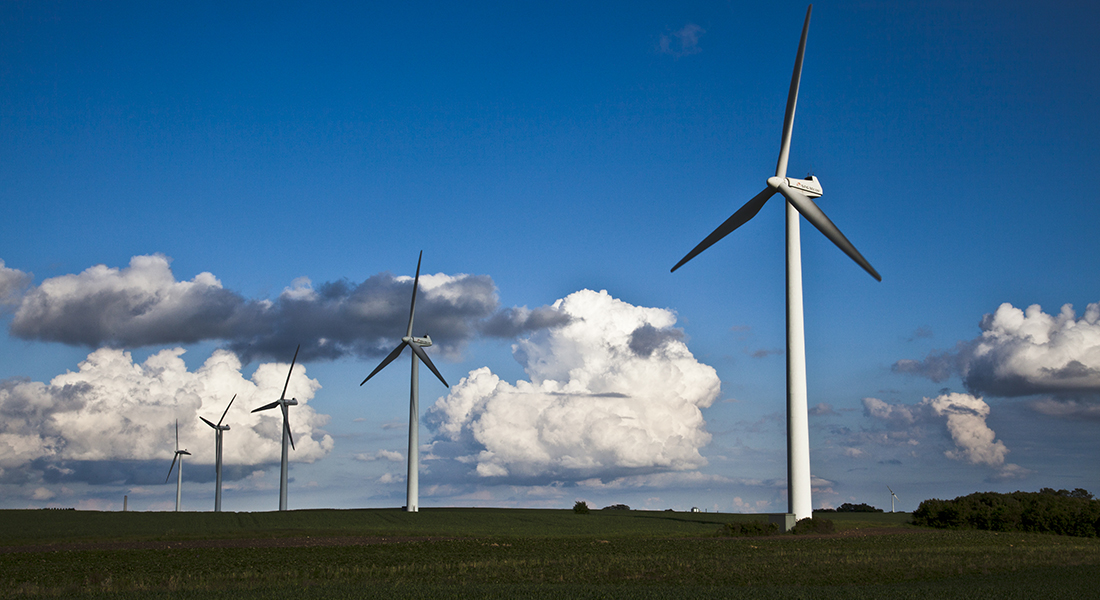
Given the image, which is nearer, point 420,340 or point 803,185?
point 803,185

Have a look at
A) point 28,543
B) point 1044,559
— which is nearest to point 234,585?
point 28,543

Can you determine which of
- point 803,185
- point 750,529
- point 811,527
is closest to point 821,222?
point 803,185

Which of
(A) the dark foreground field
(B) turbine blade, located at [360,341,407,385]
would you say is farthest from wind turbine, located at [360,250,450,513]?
(A) the dark foreground field

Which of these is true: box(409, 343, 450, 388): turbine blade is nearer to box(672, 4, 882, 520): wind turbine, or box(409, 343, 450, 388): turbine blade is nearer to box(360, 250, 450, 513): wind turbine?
box(360, 250, 450, 513): wind turbine

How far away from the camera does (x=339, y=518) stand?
93438 millimetres

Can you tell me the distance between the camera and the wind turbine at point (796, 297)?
62219 millimetres

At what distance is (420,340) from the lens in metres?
106

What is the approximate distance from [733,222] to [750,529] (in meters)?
24.3

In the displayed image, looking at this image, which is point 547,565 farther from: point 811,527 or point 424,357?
point 424,357

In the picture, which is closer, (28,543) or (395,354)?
(28,543)

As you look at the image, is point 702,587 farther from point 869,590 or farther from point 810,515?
point 810,515

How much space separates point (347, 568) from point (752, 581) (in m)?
19.6

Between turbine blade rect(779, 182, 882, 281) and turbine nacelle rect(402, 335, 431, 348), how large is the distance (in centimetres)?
5507

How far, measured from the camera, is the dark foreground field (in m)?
32.6
